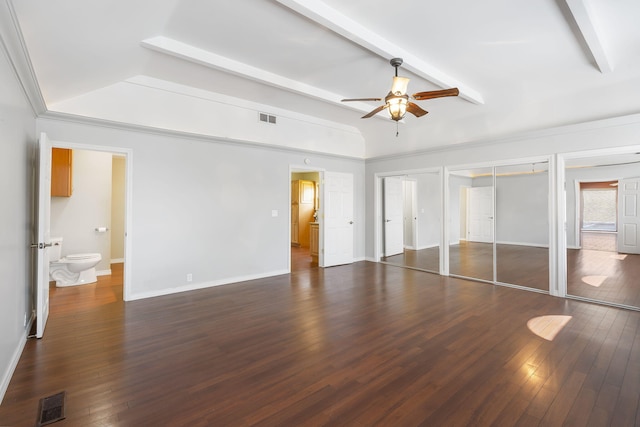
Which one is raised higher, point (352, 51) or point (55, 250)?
point (352, 51)

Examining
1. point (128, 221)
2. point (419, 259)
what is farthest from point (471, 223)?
point (128, 221)

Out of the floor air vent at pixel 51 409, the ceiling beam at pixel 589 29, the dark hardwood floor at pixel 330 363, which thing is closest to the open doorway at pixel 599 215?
the dark hardwood floor at pixel 330 363

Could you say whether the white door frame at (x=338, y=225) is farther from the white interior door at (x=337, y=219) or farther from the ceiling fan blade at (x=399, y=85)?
the ceiling fan blade at (x=399, y=85)

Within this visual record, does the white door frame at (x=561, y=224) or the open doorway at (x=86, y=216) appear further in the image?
the open doorway at (x=86, y=216)

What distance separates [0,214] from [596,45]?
5.47 metres

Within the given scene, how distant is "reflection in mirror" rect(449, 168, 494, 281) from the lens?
226 inches

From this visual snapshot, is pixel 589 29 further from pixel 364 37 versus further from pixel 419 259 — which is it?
pixel 419 259

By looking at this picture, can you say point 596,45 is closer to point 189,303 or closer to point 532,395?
point 532,395

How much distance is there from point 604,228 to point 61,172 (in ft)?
33.0

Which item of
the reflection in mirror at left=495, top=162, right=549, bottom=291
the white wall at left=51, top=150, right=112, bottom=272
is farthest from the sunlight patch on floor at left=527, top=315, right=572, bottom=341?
the white wall at left=51, top=150, right=112, bottom=272

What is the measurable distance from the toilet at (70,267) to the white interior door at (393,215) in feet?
19.0

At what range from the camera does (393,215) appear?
740 centimetres

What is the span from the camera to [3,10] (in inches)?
73.7

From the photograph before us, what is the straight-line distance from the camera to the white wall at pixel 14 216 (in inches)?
86.3
